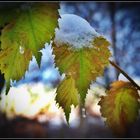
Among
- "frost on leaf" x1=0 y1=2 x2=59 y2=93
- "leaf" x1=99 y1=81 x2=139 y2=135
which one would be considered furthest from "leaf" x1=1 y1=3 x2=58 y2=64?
"leaf" x1=99 y1=81 x2=139 y2=135

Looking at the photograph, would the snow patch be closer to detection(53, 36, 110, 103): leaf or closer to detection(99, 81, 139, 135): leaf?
detection(53, 36, 110, 103): leaf

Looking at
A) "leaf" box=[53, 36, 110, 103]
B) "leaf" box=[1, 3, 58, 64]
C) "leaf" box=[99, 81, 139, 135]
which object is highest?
"leaf" box=[1, 3, 58, 64]

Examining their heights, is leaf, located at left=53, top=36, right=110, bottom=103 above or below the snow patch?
below

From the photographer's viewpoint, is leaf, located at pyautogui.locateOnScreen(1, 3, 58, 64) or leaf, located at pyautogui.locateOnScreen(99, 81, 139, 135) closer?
leaf, located at pyautogui.locateOnScreen(1, 3, 58, 64)

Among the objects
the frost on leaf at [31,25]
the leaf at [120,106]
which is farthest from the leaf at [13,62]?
the leaf at [120,106]

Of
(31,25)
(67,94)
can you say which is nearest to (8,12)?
(31,25)

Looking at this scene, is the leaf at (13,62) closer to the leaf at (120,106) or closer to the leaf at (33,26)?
the leaf at (33,26)

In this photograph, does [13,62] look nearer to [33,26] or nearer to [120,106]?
[33,26]
